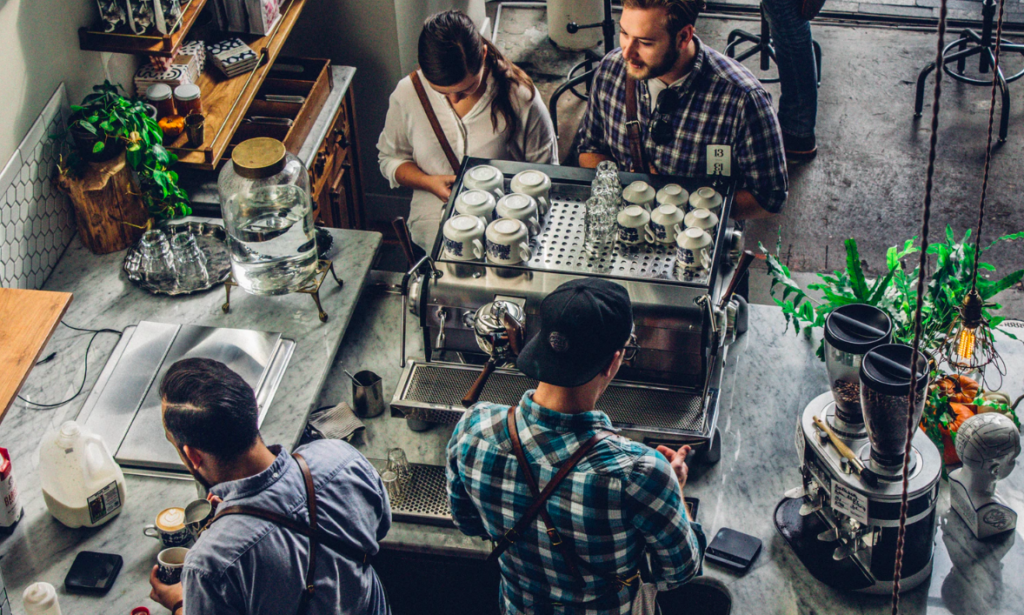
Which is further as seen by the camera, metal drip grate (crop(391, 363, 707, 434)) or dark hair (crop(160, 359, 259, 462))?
A: metal drip grate (crop(391, 363, 707, 434))

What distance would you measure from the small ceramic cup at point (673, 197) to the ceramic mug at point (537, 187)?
307mm

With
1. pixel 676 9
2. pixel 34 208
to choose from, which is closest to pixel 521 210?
pixel 676 9

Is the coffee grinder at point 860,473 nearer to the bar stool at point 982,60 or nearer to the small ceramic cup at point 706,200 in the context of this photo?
the small ceramic cup at point 706,200

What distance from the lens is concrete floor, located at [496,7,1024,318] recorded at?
5.03m

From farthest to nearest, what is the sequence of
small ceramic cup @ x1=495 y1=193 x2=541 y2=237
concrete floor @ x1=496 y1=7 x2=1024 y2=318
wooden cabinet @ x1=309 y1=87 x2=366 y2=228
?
1. concrete floor @ x1=496 y1=7 x2=1024 y2=318
2. wooden cabinet @ x1=309 y1=87 x2=366 y2=228
3. small ceramic cup @ x1=495 y1=193 x2=541 y2=237

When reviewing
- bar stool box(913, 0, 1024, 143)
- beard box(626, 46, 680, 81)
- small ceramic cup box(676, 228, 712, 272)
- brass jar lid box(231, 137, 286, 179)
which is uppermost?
beard box(626, 46, 680, 81)

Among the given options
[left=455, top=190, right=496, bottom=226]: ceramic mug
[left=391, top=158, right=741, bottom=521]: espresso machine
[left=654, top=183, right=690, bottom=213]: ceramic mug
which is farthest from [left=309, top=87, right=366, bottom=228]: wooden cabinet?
[left=654, top=183, right=690, bottom=213]: ceramic mug

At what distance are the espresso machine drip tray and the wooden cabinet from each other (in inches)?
36.5

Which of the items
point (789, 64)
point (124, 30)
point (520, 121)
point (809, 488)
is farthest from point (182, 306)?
point (789, 64)

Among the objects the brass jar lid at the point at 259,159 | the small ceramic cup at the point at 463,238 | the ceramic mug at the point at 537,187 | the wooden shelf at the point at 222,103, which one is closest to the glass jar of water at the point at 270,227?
the brass jar lid at the point at 259,159

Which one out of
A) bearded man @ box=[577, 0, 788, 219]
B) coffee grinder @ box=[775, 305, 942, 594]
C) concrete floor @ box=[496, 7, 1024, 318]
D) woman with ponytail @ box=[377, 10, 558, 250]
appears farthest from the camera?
concrete floor @ box=[496, 7, 1024, 318]

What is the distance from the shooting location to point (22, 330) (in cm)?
196

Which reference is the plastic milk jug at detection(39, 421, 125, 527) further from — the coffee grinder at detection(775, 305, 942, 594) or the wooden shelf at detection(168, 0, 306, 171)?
the coffee grinder at detection(775, 305, 942, 594)

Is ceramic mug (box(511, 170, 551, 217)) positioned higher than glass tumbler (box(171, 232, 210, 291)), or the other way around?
ceramic mug (box(511, 170, 551, 217))
